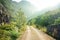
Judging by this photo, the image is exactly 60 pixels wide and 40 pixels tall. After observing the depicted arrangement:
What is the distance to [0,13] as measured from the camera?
46781mm

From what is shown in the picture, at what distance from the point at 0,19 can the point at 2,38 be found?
2398cm

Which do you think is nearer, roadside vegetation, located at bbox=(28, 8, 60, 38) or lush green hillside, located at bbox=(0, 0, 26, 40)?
lush green hillside, located at bbox=(0, 0, 26, 40)

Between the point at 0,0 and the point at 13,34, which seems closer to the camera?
the point at 13,34

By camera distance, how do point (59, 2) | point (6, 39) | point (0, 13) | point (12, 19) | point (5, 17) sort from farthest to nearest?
1. point (59, 2)
2. point (12, 19)
3. point (5, 17)
4. point (0, 13)
5. point (6, 39)

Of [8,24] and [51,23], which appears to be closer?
[8,24]

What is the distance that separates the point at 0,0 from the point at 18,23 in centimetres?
870

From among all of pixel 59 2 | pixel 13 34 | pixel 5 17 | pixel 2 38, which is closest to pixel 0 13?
pixel 5 17

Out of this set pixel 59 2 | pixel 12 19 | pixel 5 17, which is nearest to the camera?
pixel 5 17

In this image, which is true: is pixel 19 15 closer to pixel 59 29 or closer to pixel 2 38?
pixel 59 29

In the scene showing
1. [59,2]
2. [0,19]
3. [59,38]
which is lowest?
[59,38]

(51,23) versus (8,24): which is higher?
(51,23)

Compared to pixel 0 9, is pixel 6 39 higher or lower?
lower

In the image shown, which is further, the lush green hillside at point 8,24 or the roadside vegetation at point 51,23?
the roadside vegetation at point 51,23

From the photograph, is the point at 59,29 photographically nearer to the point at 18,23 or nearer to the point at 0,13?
the point at 0,13
